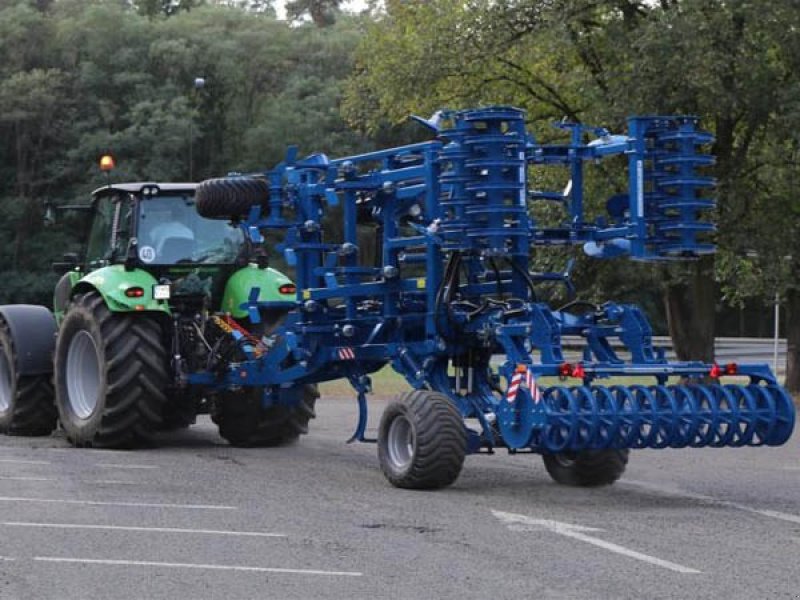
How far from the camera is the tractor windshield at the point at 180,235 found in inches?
663

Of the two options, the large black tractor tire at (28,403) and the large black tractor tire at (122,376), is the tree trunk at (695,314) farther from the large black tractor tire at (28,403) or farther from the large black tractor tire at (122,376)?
the large black tractor tire at (122,376)

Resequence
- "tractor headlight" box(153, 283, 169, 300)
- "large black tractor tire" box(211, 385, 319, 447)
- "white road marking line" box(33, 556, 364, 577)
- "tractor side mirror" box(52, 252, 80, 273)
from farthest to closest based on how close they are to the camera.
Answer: "tractor side mirror" box(52, 252, 80, 273) < "large black tractor tire" box(211, 385, 319, 447) < "tractor headlight" box(153, 283, 169, 300) < "white road marking line" box(33, 556, 364, 577)

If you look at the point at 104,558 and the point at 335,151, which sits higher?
the point at 335,151

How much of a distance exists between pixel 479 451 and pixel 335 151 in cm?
4673

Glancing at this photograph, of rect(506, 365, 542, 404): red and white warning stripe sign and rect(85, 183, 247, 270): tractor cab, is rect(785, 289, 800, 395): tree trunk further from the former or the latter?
rect(506, 365, 542, 404): red and white warning stripe sign

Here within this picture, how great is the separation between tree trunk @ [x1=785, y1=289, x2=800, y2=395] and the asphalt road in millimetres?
14166

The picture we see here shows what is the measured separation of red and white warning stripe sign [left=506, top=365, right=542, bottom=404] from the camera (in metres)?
12.0

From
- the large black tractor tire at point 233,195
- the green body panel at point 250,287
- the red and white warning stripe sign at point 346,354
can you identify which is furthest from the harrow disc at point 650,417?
the green body panel at point 250,287

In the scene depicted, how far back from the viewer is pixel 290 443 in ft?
56.9

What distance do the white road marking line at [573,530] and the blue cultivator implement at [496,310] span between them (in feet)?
2.71

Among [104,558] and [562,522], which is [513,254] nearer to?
[562,522]

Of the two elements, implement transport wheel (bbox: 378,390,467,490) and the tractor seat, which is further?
the tractor seat

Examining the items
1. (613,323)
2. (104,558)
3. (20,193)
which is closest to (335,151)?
(20,193)

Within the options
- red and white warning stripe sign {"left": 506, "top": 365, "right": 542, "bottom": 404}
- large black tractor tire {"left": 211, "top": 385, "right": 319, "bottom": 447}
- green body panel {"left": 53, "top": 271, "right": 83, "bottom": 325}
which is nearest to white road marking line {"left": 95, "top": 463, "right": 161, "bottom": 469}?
large black tractor tire {"left": 211, "top": 385, "right": 319, "bottom": 447}
